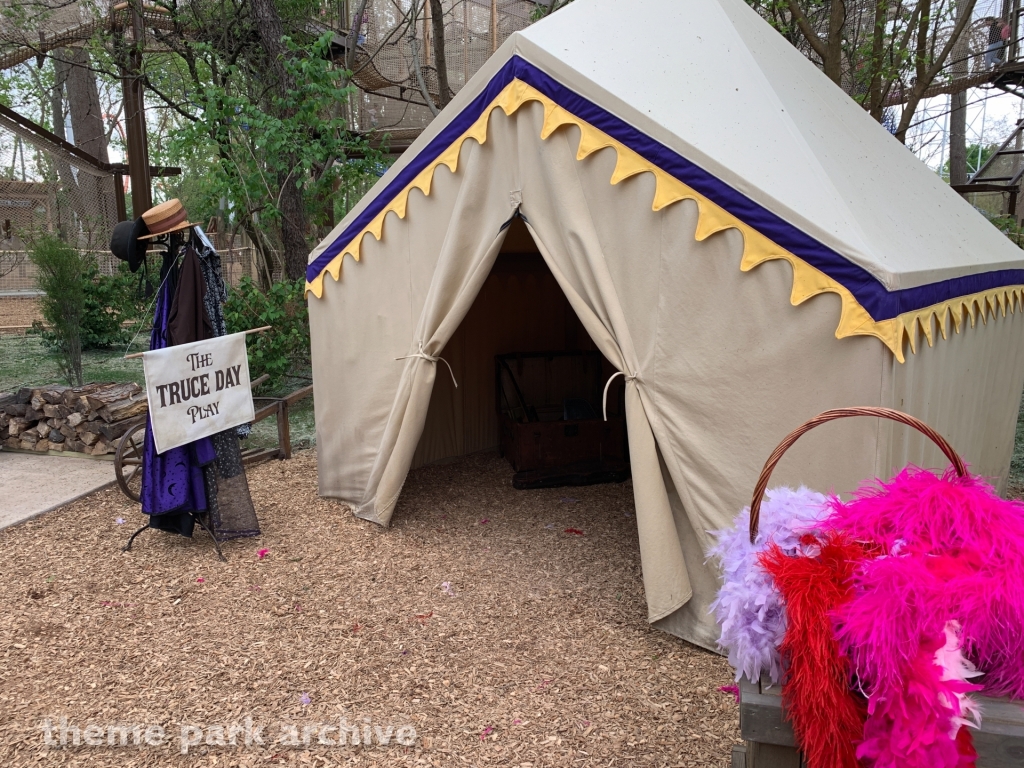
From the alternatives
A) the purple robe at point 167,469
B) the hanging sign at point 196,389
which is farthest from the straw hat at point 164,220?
the hanging sign at point 196,389

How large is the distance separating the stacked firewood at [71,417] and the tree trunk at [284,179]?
2466 millimetres

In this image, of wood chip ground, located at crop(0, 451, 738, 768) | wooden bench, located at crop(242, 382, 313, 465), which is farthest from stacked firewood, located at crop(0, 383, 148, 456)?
wood chip ground, located at crop(0, 451, 738, 768)

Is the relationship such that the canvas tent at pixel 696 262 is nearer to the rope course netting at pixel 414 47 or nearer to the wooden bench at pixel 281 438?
the wooden bench at pixel 281 438

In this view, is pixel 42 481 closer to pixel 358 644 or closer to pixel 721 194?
pixel 358 644

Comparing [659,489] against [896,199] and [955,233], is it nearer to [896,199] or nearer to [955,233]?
[896,199]

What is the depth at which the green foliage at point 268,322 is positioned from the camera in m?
7.15

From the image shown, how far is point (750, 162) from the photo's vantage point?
9.62 feet

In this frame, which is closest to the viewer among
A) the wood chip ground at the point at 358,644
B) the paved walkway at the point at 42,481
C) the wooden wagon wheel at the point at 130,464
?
the wood chip ground at the point at 358,644

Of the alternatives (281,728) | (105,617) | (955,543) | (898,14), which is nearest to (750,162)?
(955,543)

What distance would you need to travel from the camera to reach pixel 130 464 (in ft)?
16.4

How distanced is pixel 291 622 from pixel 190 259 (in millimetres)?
1843

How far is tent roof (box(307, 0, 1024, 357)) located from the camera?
8.91 ft

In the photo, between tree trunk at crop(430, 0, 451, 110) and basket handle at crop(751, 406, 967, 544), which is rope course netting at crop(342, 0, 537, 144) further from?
basket handle at crop(751, 406, 967, 544)

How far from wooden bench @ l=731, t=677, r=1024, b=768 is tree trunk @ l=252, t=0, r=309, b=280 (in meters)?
7.06
